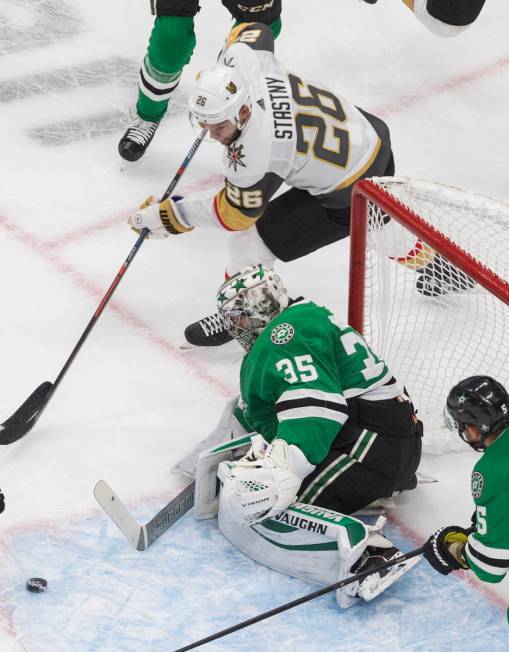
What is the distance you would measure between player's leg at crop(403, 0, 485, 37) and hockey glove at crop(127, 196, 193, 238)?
93 centimetres

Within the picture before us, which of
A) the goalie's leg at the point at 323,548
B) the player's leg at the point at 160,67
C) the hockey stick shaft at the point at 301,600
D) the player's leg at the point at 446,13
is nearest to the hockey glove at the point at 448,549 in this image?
the hockey stick shaft at the point at 301,600

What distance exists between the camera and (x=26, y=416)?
155 inches

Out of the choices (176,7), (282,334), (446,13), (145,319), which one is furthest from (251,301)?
(176,7)

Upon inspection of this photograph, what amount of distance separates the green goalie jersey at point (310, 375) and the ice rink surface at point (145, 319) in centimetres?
41

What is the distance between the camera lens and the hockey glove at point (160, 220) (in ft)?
13.7

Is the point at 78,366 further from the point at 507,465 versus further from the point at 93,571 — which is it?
the point at 507,465

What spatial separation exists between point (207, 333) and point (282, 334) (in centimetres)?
94

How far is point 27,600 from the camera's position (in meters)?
3.35

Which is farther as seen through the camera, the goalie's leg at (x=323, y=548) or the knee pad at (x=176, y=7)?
the knee pad at (x=176, y=7)

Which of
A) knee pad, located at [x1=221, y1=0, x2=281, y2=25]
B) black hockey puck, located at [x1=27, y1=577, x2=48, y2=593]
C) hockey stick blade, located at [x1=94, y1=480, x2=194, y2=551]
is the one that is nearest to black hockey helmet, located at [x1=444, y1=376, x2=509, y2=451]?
hockey stick blade, located at [x1=94, y1=480, x2=194, y2=551]

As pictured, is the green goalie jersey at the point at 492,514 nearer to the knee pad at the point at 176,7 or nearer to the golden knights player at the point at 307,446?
the golden knights player at the point at 307,446

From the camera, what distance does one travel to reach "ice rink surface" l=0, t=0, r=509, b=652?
11.0 ft

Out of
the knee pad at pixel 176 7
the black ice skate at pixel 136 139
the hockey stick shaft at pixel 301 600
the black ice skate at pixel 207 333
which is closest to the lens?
the hockey stick shaft at pixel 301 600

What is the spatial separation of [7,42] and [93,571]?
3.24 meters
